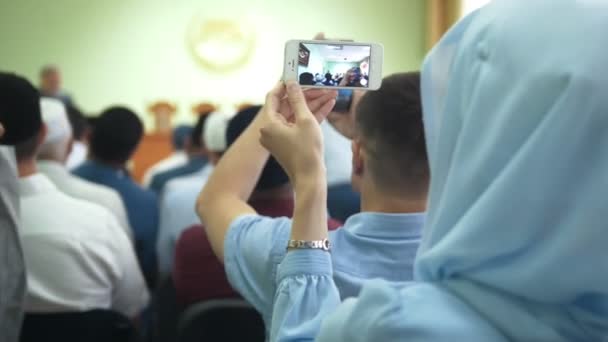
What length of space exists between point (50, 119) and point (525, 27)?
207cm

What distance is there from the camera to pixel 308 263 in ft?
2.82

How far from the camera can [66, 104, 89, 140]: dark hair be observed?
Result: 3553mm

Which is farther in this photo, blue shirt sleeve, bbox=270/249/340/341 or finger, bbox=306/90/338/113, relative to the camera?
finger, bbox=306/90/338/113

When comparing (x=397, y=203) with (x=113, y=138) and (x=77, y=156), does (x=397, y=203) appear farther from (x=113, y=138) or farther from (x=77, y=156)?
(x=77, y=156)

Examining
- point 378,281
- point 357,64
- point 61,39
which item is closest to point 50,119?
point 357,64

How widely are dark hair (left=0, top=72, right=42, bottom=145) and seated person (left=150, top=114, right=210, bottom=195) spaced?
1.91 metres

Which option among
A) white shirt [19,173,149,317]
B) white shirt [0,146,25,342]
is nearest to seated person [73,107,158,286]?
white shirt [19,173,149,317]

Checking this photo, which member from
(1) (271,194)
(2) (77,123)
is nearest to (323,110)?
(1) (271,194)

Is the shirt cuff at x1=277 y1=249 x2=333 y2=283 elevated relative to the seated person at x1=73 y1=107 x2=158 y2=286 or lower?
elevated

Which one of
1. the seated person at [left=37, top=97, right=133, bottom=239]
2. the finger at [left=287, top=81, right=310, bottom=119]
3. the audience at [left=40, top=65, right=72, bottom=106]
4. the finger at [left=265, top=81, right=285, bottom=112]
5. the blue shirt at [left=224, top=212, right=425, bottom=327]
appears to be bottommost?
the audience at [left=40, top=65, right=72, bottom=106]

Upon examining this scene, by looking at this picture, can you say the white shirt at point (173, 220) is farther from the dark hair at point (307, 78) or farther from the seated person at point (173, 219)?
the dark hair at point (307, 78)

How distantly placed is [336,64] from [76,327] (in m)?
1.10

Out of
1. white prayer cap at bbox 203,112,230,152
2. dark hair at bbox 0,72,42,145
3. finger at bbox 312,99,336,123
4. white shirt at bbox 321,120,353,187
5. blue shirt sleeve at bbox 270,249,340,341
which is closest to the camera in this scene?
blue shirt sleeve at bbox 270,249,340,341

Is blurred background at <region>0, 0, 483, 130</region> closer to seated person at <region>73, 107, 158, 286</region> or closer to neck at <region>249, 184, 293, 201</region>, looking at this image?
seated person at <region>73, 107, 158, 286</region>
